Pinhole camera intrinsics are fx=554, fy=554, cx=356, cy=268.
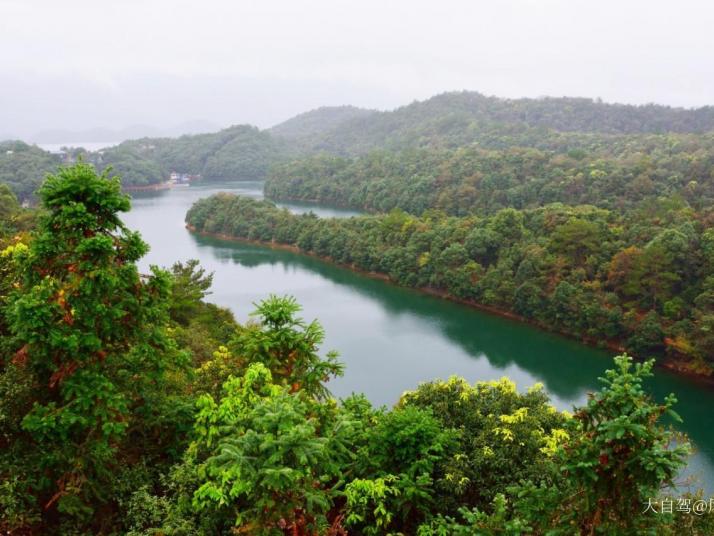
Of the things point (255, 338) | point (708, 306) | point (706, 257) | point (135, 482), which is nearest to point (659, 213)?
point (706, 257)

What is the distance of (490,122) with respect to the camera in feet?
218

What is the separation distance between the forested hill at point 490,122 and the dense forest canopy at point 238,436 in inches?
1943

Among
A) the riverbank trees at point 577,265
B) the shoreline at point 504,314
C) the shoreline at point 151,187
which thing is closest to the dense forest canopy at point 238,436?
the shoreline at point 504,314

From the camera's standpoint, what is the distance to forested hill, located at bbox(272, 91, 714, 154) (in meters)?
59.1

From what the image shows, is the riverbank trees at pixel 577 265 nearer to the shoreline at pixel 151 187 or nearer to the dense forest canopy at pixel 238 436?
the dense forest canopy at pixel 238 436

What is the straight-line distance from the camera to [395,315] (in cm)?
2098

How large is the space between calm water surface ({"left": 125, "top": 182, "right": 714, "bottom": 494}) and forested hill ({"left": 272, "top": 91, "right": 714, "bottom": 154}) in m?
33.4

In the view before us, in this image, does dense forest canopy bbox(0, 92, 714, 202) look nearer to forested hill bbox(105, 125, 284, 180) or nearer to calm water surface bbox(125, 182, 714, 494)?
forested hill bbox(105, 125, 284, 180)

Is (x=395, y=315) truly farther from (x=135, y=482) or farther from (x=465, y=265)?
(x=135, y=482)

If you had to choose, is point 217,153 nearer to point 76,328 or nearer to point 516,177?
point 516,177

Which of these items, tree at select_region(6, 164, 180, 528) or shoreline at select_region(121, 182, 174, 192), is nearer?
tree at select_region(6, 164, 180, 528)

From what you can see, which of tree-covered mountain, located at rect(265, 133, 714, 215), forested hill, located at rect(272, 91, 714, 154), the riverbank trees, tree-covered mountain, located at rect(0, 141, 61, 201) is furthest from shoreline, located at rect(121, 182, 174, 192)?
the riverbank trees

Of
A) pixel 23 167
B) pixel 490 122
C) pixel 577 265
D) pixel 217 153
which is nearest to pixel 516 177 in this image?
pixel 577 265

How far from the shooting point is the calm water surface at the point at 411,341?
561 inches
